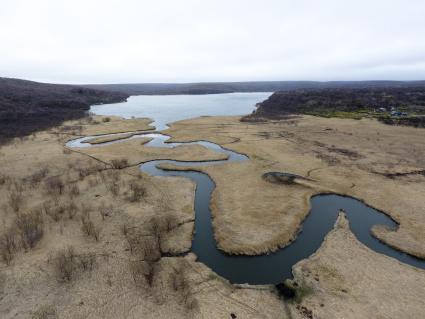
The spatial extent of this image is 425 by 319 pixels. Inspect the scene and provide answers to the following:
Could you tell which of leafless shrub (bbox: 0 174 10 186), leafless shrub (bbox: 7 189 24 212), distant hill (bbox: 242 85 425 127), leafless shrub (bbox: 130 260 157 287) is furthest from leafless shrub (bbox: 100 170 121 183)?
distant hill (bbox: 242 85 425 127)

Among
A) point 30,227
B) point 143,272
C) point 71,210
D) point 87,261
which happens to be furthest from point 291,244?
point 30,227

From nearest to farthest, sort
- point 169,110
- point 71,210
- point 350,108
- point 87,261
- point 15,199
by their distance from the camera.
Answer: point 87,261
point 71,210
point 15,199
point 350,108
point 169,110

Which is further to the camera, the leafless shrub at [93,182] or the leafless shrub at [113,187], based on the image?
the leafless shrub at [93,182]

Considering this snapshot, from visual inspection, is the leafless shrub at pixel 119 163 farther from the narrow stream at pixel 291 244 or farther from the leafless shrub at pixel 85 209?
the narrow stream at pixel 291 244

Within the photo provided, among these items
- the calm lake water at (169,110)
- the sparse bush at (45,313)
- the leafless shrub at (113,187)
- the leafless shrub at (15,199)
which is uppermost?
the calm lake water at (169,110)

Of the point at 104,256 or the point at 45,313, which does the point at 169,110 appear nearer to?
the point at 104,256

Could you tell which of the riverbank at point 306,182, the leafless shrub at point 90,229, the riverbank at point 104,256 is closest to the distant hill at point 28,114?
the riverbank at point 104,256

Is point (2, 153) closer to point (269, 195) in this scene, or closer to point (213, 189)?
point (213, 189)

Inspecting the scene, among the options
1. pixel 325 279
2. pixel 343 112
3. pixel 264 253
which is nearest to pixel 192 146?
pixel 264 253
